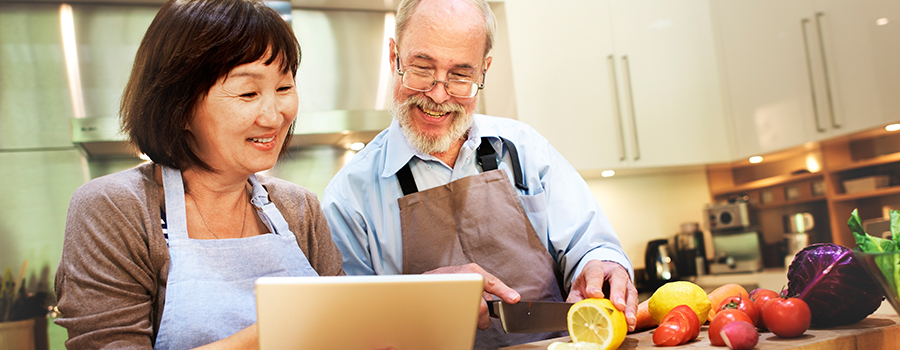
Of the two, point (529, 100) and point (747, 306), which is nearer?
point (747, 306)

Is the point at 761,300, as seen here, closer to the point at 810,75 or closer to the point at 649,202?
the point at 810,75

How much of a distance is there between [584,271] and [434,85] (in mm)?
565

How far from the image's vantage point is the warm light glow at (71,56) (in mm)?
2822

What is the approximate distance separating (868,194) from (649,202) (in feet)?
3.85

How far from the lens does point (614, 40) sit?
338 cm

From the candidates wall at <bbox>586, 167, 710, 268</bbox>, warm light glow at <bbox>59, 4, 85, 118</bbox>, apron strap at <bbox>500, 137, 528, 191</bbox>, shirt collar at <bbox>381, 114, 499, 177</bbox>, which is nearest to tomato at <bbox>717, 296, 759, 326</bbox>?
apron strap at <bbox>500, 137, 528, 191</bbox>

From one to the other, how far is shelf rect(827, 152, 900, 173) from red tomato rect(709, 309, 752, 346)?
266cm

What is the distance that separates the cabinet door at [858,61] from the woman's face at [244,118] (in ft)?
8.91

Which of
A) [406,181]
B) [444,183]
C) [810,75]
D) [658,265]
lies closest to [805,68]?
[810,75]

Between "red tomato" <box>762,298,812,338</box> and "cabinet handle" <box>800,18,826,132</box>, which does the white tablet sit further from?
"cabinet handle" <box>800,18,826,132</box>

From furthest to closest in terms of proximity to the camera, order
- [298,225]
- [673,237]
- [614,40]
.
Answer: [673,237]
[614,40]
[298,225]

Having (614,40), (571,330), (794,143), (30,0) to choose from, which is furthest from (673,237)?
(30,0)

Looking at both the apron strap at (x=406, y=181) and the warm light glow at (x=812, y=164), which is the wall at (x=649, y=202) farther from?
the apron strap at (x=406, y=181)

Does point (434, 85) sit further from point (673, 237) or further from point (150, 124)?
point (673, 237)
